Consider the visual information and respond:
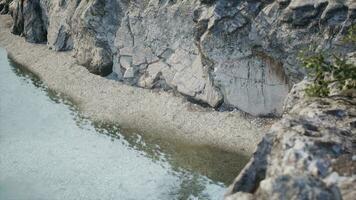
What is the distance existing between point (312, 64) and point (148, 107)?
23.8 m

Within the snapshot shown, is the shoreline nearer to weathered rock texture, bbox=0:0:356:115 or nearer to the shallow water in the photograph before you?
the shallow water

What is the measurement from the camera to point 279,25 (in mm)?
40125

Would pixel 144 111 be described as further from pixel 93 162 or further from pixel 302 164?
pixel 302 164

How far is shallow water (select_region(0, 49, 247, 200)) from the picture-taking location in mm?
32000

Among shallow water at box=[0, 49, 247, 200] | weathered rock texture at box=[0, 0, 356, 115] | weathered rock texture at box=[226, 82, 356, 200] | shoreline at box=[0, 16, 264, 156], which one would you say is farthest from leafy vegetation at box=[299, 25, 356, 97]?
weathered rock texture at box=[0, 0, 356, 115]

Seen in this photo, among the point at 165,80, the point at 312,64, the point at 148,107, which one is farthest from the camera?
the point at 165,80

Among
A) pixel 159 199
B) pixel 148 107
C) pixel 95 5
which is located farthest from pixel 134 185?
pixel 95 5

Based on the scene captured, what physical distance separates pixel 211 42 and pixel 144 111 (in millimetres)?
9689

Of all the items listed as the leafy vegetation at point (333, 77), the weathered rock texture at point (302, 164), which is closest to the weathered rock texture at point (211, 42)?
the leafy vegetation at point (333, 77)

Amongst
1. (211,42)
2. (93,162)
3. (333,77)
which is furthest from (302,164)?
(211,42)

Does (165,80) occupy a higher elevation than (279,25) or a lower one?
lower

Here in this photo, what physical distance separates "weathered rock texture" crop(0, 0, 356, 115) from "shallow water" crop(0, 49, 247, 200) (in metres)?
8.85

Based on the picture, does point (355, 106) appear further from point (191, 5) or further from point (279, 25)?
point (191, 5)

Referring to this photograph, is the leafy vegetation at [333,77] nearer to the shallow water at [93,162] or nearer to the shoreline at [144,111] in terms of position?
the shallow water at [93,162]
